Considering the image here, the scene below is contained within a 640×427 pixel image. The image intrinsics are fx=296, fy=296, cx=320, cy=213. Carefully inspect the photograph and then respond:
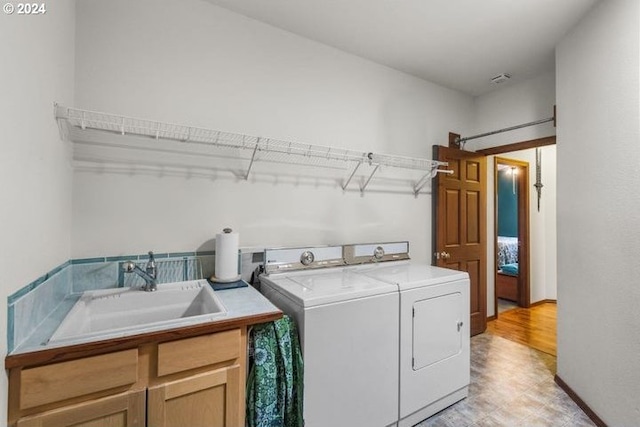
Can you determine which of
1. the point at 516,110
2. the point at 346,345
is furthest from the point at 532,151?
the point at 346,345

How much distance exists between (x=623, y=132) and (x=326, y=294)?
189cm

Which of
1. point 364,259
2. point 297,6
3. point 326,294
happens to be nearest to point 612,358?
point 364,259

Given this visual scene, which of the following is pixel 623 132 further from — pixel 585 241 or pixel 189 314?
pixel 189 314

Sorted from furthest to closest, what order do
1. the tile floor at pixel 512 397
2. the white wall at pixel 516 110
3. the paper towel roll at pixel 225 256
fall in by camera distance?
the white wall at pixel 516 110, the tile floor at pixel 512 397, the paper towel roll at pixel 225 256

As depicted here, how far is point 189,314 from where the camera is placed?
1630 millimetres

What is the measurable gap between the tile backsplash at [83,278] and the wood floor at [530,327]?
→ 292cm

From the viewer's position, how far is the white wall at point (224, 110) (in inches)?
64.4

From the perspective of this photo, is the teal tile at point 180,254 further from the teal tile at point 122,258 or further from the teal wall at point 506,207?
the teal wall at point 506,207

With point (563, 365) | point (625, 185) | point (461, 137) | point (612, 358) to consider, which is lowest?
point (563, 365)

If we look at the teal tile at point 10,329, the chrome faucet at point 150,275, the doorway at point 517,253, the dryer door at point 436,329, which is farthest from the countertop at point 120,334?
the doorway at point 517,253

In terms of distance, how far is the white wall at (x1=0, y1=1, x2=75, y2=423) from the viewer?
3.08 feet

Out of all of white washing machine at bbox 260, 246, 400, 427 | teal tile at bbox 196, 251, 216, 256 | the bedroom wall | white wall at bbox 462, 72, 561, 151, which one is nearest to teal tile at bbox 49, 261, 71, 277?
teal tile at bbox 196, 251, 216, 256

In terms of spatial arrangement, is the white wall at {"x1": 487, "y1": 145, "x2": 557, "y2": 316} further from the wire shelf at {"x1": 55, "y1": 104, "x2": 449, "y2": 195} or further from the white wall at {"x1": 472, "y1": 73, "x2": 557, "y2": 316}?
the wire shelf at {"x1": 55, "y1": 104, "x2": 449, "y2": 195}

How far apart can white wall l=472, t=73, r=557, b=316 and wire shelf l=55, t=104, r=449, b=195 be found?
951 mm
